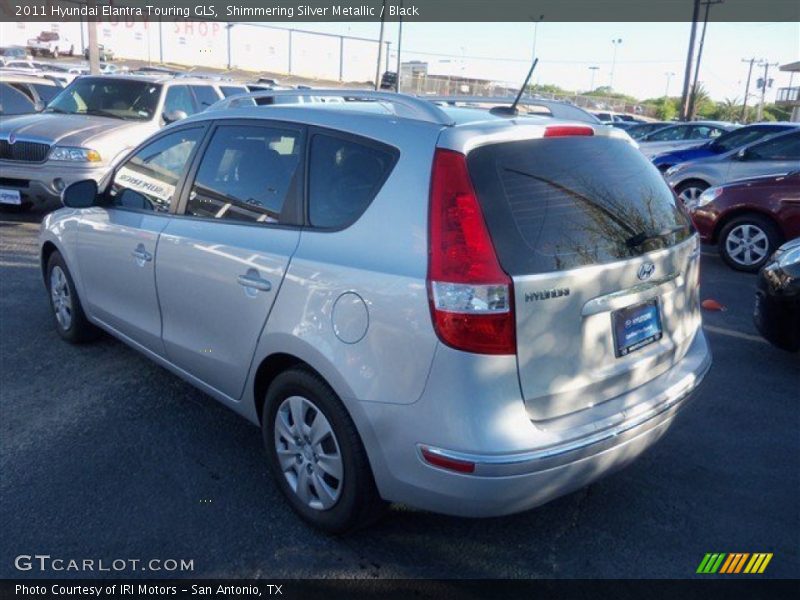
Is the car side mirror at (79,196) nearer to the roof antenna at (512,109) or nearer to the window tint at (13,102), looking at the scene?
the roof antenna at (512,109)

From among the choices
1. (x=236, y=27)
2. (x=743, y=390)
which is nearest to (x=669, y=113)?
(x=236, y=27)

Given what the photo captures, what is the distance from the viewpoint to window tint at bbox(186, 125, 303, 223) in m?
3.18

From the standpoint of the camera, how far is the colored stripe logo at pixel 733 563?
292cm

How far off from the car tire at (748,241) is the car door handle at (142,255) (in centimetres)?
685

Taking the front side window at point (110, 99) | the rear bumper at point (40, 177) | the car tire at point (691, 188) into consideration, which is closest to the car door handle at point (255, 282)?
the rear bumper at point (40, 177)

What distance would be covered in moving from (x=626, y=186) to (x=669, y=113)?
6670cm

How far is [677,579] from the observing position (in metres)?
2.85

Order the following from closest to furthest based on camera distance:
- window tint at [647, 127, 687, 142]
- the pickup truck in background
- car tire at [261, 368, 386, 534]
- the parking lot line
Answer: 1. car tire at [261, 368, 386, 534]
2. the parking lot line
3. window tint at [647, 127, 687, 142]
4. the pickup truck in background

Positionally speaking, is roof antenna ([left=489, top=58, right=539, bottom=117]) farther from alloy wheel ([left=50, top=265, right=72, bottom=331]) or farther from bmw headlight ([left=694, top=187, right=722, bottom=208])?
bmw headlight ([left=694, top=187, right=722, bottom=208])

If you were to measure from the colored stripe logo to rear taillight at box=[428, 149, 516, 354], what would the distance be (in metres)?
1.39

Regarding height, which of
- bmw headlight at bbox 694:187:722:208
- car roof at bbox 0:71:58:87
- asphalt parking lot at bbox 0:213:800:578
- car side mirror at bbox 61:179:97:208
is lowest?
asphalt parking lot at bbox 0:213:800:578

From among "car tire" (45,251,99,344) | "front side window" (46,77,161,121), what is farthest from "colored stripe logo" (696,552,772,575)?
"front side window" (46,77,161,121)

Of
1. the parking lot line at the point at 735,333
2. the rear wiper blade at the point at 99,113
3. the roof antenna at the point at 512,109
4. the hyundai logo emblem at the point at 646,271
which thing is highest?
the roof antenna at the point at 512,109

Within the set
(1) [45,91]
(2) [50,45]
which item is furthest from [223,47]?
(1) [45,91]
